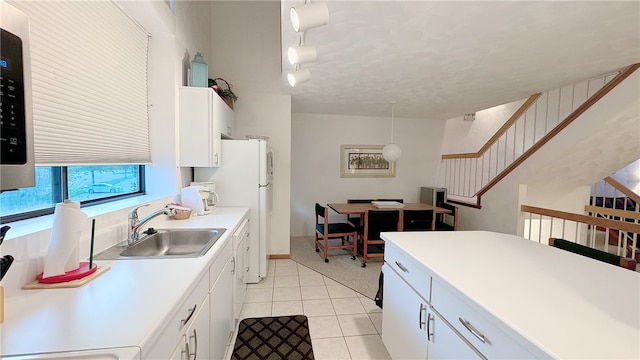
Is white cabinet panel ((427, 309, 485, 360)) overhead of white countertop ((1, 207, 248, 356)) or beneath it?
beneath

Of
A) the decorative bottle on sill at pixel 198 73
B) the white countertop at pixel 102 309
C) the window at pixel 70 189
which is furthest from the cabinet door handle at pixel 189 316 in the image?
the decorative bottle on sill at pixel 198 73

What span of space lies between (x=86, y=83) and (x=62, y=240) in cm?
102

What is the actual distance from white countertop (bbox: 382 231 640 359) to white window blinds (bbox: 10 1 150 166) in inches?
78.2

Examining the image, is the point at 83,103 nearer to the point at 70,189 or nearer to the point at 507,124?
the point at 70,189

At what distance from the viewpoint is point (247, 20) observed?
367 centimetres

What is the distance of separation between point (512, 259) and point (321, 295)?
6.45ft

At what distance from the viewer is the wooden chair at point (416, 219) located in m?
3.83

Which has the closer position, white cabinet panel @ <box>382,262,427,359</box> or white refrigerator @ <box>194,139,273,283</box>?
white cabinet panel @ <box>382,262,427,359</box>

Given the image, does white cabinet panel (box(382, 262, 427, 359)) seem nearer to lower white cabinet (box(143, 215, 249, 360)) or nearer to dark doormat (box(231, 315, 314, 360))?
dark doormat (box(231, 315, 314, 360))

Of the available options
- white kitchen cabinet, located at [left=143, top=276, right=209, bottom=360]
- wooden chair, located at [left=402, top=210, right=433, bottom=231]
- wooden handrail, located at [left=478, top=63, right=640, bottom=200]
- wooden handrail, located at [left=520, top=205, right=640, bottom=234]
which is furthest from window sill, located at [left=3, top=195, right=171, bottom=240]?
wooden handrail, located at [left=478, top=63, right=640, bottom=200]

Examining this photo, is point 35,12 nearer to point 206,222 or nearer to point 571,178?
point 206,222

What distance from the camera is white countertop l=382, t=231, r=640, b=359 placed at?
0.73 meters

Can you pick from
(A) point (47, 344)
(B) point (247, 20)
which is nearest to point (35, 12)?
(A) point (47, 344)

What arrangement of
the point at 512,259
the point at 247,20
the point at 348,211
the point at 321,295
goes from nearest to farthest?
the point at 512,259
the point at 321,295
the point at 247,20
the point at 348,211
